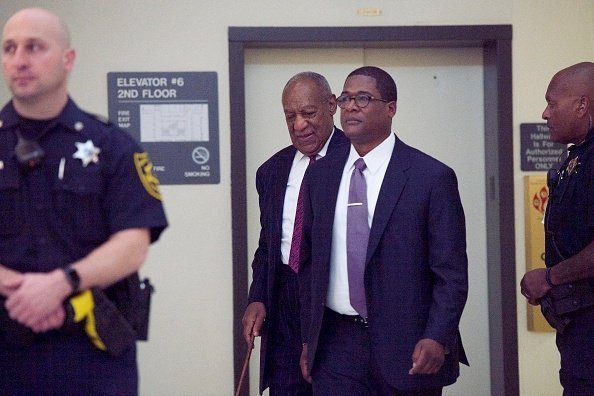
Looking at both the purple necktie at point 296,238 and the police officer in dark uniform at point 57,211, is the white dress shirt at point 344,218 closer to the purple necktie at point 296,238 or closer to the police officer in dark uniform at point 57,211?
the purple necktie at point 296,238

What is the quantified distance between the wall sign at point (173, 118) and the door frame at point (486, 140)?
0.15 meters

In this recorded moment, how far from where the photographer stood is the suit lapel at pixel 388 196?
4137 millimetres

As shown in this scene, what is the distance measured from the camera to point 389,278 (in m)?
4.13

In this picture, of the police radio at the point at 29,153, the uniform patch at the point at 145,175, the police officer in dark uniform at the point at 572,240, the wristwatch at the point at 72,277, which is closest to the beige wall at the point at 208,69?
the police officer in dark uniform at the point at 572,240

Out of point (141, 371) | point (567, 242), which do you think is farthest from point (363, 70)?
point (141, 371)

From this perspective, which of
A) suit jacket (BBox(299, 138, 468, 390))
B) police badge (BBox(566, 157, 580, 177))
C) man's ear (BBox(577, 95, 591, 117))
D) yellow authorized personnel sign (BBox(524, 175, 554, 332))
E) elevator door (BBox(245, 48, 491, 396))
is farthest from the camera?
elevator door (BBox(245, 48, 491, 396))

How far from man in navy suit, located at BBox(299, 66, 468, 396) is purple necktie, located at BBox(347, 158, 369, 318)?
0.04ft

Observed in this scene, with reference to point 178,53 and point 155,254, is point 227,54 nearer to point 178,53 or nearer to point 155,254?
point 178,53

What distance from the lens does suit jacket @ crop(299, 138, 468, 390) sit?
4082 mm

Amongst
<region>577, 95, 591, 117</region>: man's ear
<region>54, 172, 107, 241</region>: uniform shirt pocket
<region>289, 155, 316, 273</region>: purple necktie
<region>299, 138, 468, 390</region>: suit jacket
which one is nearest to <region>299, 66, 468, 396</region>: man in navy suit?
<region>299, 138, 468, 390</region>: suit jacket

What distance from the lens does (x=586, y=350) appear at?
14.0ft

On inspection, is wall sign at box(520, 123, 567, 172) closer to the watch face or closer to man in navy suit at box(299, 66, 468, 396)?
man in navy suit at box(299, 66, 468, 396)

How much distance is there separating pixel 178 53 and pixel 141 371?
6.90ft

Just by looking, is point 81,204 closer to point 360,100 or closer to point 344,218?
point 344,218
